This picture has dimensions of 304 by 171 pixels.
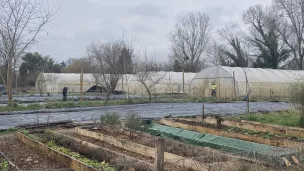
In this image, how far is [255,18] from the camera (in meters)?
44.4

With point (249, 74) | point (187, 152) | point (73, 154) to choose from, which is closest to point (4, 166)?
point (73, 154)

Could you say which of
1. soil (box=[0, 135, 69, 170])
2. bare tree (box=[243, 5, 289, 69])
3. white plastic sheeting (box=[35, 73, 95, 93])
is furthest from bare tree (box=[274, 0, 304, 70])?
soil (box=[0, 135, 69, 170])

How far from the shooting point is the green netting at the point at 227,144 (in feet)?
17.2

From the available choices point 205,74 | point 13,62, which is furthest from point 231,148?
point 205,74

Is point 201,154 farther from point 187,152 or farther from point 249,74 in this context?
point 249,74

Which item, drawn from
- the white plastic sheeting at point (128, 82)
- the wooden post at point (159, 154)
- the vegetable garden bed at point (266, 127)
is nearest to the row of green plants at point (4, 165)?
the wooden post at point (159, 154)

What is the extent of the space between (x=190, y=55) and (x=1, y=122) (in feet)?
141

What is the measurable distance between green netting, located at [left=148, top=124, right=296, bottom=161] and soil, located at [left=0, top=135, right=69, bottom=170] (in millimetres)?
3029

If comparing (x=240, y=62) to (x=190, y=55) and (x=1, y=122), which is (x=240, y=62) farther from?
(x=1, y=122)

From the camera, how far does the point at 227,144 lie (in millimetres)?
6523

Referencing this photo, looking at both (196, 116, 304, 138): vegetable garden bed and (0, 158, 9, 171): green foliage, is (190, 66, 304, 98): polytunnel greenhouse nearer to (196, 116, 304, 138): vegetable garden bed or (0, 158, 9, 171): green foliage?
(196, 116, 304, 138): vegetable garden bed

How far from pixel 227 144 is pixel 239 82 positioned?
18839 mm

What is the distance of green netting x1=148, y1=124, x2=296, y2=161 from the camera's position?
5250 mm

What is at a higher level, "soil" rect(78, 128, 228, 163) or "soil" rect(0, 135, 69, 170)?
"soil" rect(78, 128, 228, 163)
